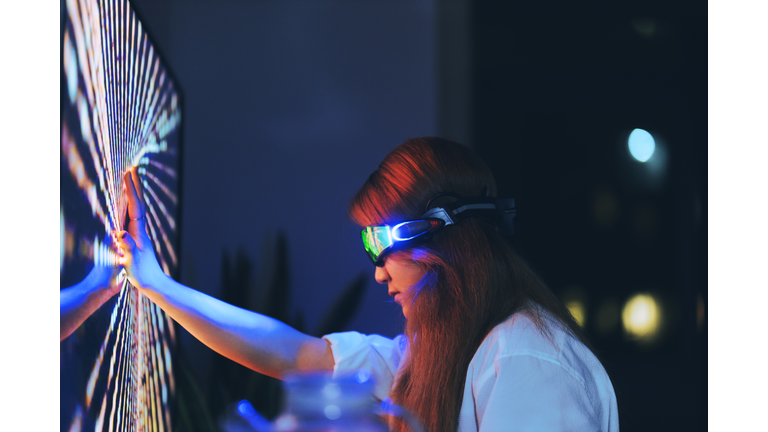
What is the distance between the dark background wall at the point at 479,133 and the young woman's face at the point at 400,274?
1.10ft

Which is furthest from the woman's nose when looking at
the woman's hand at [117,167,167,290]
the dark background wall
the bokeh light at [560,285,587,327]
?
the bokeh light at [560,285,587,327]

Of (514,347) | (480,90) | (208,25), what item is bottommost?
(514,347)

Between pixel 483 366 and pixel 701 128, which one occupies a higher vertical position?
pixel 701 128

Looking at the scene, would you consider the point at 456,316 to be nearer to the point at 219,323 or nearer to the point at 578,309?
the point at 219,323

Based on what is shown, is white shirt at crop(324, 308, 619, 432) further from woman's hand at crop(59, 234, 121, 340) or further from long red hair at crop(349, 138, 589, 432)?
woman's hand at crop(59, 234, 121, 340)

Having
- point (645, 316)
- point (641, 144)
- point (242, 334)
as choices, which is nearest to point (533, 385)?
point (242, 334)

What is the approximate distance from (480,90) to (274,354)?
103 cm

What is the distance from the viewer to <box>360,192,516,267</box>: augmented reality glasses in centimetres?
110

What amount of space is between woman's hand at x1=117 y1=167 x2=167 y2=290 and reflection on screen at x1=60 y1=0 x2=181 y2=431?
0.09ft

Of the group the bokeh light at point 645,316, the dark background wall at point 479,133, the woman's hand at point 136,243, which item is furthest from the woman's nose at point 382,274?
the bokeh light at point 645,316

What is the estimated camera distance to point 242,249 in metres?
1.50

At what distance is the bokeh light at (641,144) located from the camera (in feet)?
5.26
